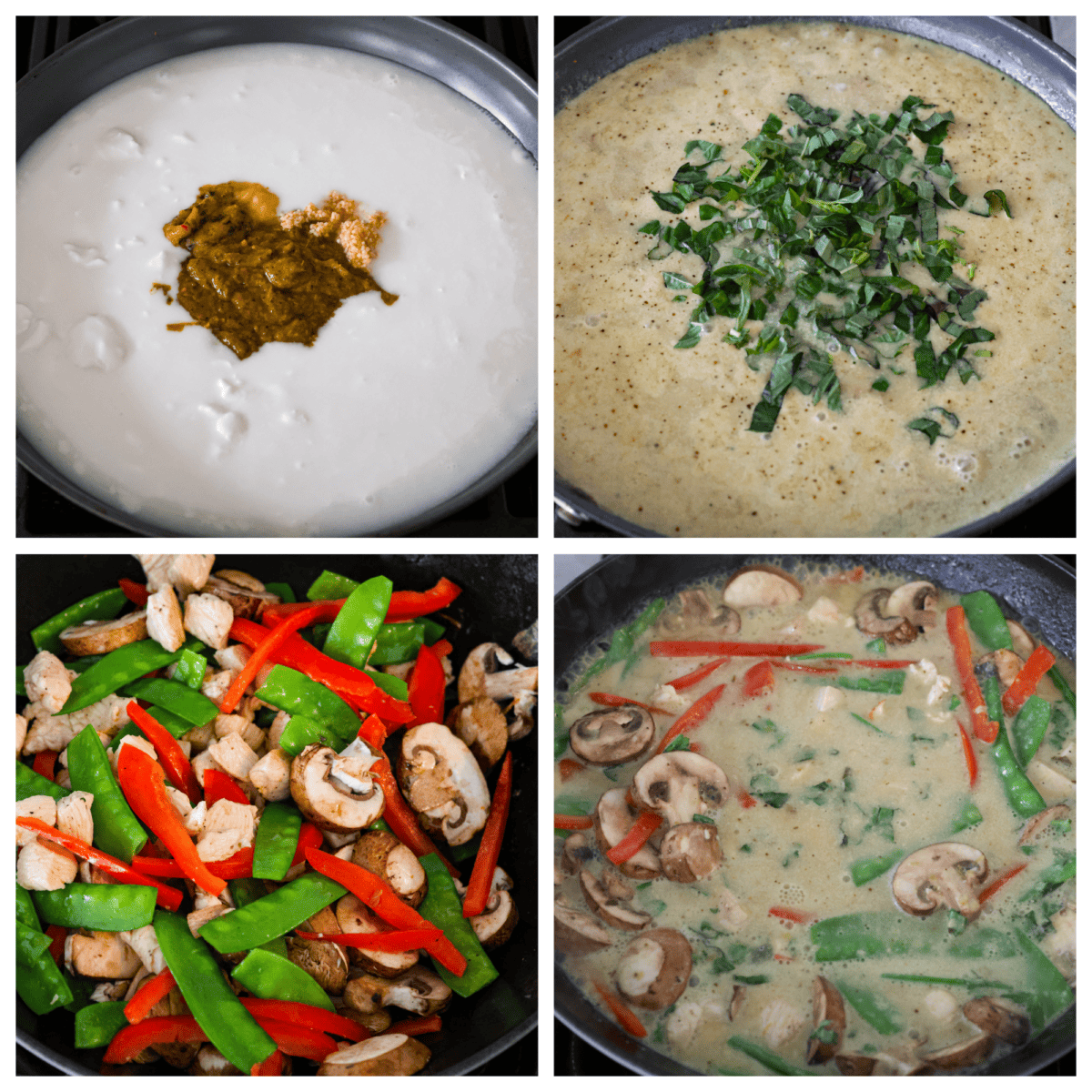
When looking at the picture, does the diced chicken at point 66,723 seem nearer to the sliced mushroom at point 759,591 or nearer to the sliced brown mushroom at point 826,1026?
the sliced mushroom at point 759,591

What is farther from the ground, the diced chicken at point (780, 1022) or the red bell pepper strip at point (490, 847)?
the red bell pepper strip at point (490, 847)

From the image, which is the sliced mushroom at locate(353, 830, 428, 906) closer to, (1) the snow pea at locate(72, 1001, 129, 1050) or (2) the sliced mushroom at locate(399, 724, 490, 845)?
(2) the sliced mushroom at locate(399, 724, 490, 845)

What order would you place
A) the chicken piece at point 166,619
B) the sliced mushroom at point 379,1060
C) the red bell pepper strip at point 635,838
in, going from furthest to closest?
the chicken piece at point 166,619 < the red bell pepper strip at point 635,838 < the sliced mushroom at point 379,1060

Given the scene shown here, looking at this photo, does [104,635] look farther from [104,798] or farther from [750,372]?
[750,372]

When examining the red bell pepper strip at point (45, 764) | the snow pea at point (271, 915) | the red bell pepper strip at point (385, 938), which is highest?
the red bell pepper strip at point (45, 764)

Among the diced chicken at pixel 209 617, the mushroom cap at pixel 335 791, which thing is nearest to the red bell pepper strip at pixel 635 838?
the mushroom cap at pixel 335 791

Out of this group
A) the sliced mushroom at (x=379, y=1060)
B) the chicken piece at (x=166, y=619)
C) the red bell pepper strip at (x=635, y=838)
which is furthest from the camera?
the chicken piece at (x=166, y=619)

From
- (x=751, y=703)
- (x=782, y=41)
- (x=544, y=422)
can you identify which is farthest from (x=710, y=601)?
(x=782, y=41)
